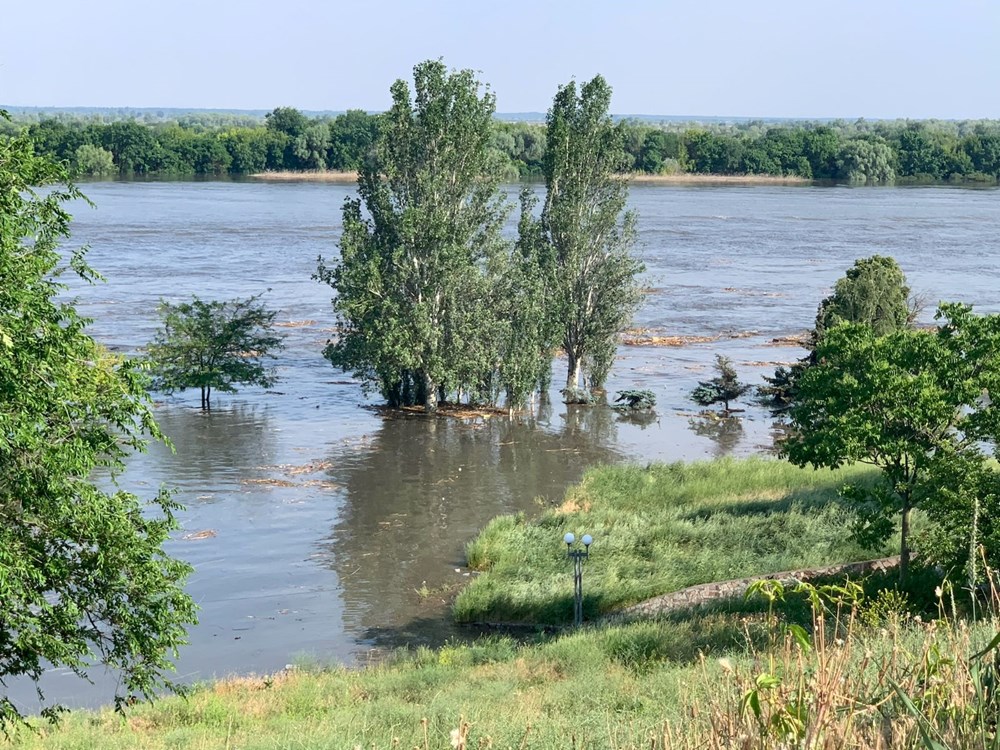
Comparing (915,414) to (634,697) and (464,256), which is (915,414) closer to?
(634,697)

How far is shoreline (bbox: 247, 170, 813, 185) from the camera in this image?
500 feet

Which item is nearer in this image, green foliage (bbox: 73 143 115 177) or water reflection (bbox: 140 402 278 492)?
water reflection (bbox: 140 402 278 492)

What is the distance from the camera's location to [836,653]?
4750mm

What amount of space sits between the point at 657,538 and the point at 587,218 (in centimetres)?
2091

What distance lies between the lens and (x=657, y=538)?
90.3ft

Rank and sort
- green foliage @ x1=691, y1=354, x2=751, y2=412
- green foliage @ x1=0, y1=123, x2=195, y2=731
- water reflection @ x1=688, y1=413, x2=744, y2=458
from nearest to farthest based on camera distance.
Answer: green foliage @ x1=0, y1=123, x2=195, y2=731 → water reflection @ x1=688, y1=413, x2=744, y2=458 → green foliage @ x1=691, y1=354, x2=751, y2=412

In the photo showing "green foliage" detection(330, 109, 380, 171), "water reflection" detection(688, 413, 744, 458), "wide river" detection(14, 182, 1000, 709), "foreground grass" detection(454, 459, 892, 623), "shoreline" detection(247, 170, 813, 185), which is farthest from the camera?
"shoreline" detection(247, 170, 813, 185)

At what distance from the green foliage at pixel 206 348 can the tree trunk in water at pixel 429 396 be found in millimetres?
6859

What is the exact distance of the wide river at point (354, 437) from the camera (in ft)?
83.2

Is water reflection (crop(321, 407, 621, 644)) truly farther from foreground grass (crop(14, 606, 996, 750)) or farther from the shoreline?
the shoreline

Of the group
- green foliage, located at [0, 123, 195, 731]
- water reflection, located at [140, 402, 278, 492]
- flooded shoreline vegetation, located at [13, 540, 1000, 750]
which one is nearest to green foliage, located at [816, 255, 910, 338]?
water reflection, located at [140, 402, 278, 492]

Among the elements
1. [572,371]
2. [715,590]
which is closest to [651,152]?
[572,371]

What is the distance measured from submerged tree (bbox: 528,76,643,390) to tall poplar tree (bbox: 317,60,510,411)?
12.4 feet

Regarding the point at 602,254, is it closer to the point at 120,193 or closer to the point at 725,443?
the point at 725,443
